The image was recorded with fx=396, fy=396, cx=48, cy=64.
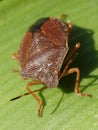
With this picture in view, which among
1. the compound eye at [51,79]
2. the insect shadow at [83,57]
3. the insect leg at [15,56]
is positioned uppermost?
the insect leg at [15,56]

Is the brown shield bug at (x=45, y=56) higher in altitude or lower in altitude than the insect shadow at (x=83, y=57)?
higher

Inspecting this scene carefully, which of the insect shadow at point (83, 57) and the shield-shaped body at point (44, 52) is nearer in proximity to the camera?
the shield-shaped body at point (44, 52)

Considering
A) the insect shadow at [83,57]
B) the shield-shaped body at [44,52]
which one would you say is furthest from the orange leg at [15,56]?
the insect shadow at [83,57]

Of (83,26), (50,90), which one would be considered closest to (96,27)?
(83,26)

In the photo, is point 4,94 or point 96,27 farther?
point 96,27

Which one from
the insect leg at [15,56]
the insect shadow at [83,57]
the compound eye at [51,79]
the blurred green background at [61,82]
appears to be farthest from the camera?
the insect leg at [15,56]

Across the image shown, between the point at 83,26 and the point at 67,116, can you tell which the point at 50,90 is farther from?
the point at 83,26

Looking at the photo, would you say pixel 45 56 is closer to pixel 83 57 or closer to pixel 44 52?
pixel 44 52

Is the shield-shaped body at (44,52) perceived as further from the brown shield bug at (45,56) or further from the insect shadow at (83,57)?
the insect shadow at (83,57)
